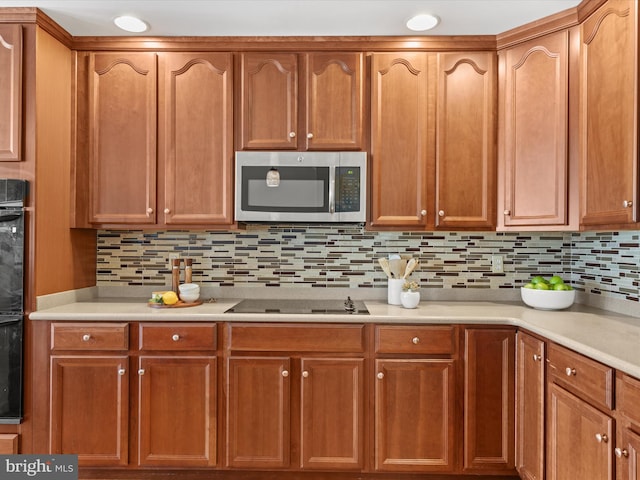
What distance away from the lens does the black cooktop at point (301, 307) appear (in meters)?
2.08

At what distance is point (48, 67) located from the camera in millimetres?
2098

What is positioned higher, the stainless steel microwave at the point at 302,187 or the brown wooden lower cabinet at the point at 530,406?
the stainless steel microwave at the point at 302,187

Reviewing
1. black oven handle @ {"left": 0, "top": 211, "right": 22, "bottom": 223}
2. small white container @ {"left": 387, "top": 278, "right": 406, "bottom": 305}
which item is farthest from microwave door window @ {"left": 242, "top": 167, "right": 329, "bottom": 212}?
black oven handle @ {"left": 0, "top": 211, "right": 22, "bottom": 223}

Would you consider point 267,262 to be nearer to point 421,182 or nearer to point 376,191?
point 376,191

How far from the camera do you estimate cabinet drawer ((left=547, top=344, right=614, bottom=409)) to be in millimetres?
1335

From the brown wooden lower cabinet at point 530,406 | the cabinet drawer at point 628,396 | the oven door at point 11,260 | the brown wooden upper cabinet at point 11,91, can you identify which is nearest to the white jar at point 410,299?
the brown wooden lower cabinet at point 530,406

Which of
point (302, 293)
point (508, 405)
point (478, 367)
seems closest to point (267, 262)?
point (302, 293)

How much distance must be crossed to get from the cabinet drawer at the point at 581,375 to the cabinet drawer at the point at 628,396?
31mm

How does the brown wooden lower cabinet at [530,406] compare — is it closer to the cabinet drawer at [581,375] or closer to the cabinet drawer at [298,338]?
the cabinet drawer at [581,375]

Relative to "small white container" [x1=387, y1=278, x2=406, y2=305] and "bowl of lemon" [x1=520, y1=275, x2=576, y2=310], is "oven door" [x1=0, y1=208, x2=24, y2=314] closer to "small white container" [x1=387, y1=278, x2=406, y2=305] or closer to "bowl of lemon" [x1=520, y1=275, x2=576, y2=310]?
"small white container" [x1=387, y1=278, x2=406, y2=305]

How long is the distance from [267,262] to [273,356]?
0.75 m

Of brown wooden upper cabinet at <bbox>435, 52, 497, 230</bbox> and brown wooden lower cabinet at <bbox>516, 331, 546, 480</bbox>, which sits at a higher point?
brown wooden upper cabinet at <bbox>435, 52, 497, 230</bbox>

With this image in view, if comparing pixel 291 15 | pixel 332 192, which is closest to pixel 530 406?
pixel 332 192

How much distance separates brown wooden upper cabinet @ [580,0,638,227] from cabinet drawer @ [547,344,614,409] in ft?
2.05
